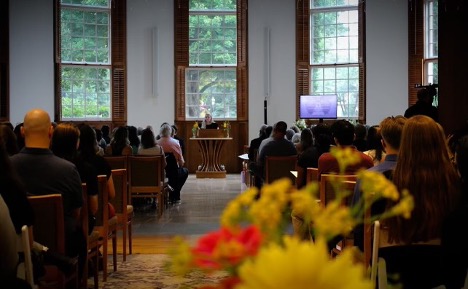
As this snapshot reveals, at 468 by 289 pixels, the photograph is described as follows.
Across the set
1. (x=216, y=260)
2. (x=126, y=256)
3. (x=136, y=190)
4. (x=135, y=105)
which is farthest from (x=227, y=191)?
(x=216, y=260)

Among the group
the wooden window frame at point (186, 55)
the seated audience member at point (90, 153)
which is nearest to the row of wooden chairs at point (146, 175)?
the seated audience member at point (90, 153)

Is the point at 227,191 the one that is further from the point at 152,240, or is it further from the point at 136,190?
the point at 152,240

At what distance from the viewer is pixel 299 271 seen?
704 millimetres

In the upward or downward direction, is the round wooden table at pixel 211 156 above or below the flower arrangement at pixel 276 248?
below

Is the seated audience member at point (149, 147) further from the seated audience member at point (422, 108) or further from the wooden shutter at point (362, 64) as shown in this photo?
the wooden shutter at point (362, 64)

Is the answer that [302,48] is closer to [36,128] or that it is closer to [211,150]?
[211,150]

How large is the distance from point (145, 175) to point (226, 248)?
814cm

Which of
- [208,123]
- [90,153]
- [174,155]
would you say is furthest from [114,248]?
[208,123]

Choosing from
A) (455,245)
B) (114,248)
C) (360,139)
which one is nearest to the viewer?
(455,245)

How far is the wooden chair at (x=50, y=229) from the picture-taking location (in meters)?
3.72

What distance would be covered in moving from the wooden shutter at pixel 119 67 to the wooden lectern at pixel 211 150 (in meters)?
2.00

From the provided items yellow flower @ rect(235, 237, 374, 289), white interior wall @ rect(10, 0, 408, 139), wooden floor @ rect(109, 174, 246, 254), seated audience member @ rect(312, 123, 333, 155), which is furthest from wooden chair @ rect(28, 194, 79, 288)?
white interior wall @ rect(10, 0, 408, 139)

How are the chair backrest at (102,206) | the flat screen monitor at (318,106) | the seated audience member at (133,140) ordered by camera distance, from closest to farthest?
1. the chair backrest at (102,206)
2. the seated audience member at (133,140)
3. the flat screen monitor at (318,106)

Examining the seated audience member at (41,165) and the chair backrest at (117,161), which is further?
the chair backrest at (117,161)
